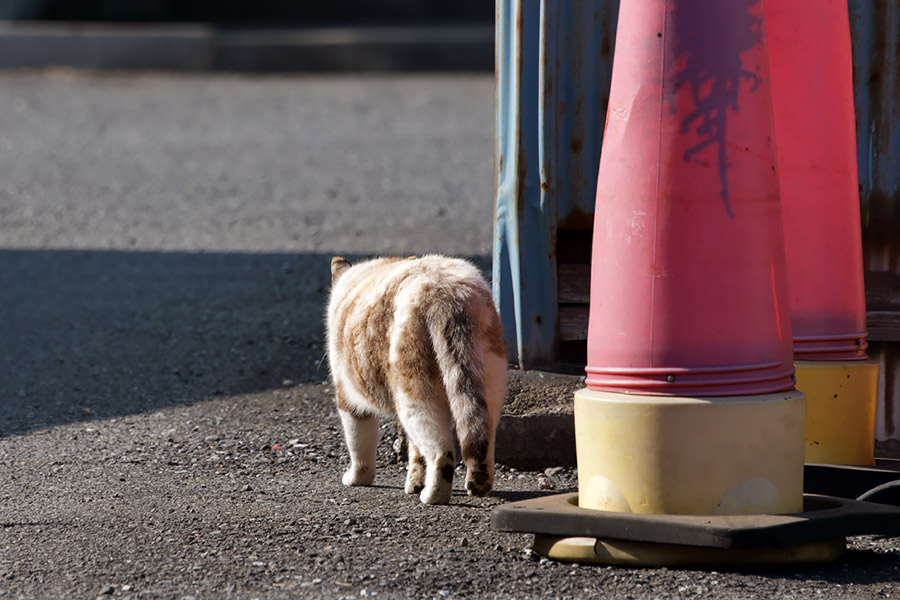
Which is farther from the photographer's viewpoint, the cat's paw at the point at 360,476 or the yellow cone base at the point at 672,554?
the cat's paw at the point at 360,476

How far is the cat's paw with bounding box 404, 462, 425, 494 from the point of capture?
4.41 metres

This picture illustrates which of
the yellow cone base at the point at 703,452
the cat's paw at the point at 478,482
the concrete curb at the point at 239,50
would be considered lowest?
the cat's paw at the point at 478,482

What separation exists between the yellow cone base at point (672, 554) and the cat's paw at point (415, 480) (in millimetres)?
899

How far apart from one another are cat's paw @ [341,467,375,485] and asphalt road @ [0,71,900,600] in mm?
62

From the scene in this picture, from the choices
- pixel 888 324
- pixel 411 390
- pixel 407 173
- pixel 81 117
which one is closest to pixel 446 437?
pixel 411 390

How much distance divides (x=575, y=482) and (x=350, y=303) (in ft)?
3.65

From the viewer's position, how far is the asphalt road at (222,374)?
354 cm

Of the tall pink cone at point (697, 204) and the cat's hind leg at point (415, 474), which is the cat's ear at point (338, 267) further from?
the tall pink cone at point (697, 204)

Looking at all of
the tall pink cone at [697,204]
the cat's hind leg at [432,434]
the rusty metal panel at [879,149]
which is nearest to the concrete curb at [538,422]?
the cat's hind leg at [432,434]

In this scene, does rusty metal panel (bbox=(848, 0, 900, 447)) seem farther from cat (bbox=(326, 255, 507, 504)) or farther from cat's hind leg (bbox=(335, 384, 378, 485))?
cat's hind leg (bbox=(335, 384, 378, 485))

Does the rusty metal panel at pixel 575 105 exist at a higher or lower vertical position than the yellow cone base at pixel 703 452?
higher

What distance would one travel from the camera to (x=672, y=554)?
3494 millimetres

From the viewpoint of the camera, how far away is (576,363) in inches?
194

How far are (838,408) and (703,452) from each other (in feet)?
3.20
